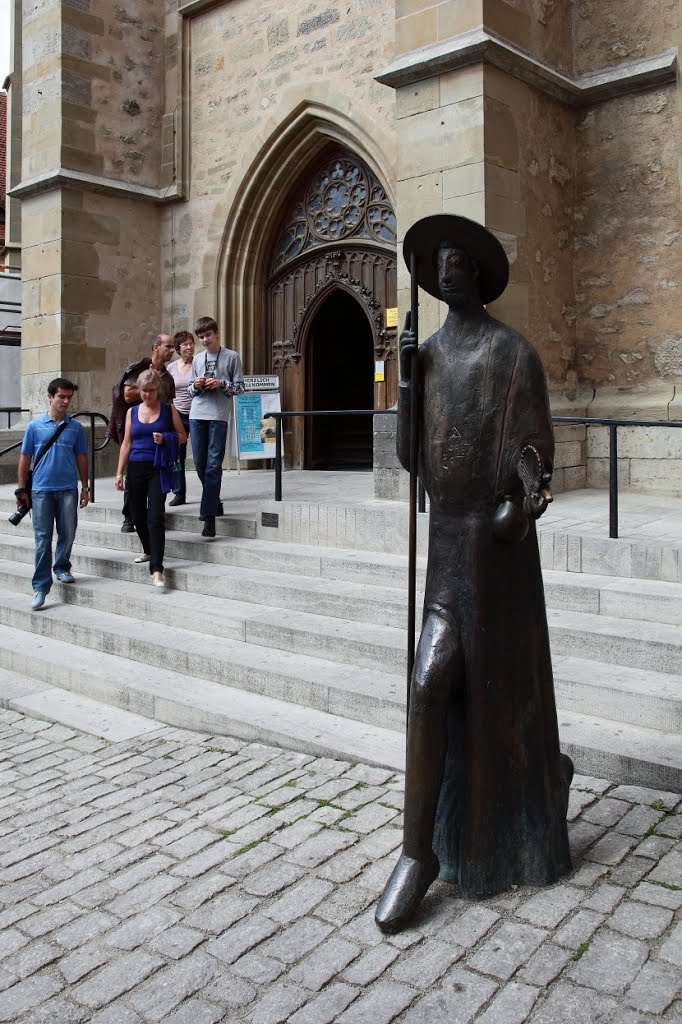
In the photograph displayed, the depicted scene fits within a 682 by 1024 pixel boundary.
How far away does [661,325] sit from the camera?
838cm

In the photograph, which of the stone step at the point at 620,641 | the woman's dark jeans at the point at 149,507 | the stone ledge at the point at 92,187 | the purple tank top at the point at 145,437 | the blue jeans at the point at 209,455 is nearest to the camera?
the stone step at the point at 620,641

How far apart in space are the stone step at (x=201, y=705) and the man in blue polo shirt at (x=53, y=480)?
0.86 metres

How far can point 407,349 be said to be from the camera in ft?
9.32

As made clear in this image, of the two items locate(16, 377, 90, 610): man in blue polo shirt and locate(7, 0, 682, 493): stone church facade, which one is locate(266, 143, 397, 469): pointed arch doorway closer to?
locate(7, 0, 682, 493): stone church facade

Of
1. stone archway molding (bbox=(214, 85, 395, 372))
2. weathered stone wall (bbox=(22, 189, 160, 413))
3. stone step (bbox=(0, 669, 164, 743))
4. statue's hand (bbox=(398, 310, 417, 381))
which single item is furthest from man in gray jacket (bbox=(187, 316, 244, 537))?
weathered stone wall (bbox=(22, 189, 160, 413))

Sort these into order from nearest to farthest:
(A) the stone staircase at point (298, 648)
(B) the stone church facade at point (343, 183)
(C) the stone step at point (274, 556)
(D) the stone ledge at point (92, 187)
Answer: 1. (A) the stone staircase at point (298, 648)
2. (C) the stone step at point (274, 556)
3. (B) the stone church facade at point (343, 183)
4. (D) the stone ledge at point (92, 187)

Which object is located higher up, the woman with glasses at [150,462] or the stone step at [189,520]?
the woman with glasses at [150,462]

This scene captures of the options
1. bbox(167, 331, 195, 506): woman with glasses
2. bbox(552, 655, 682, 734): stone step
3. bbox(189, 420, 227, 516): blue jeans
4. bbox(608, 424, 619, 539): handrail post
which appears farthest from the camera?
bbox(167, 331, 195, 506): woman with glasses

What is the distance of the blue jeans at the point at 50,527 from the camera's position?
656cm

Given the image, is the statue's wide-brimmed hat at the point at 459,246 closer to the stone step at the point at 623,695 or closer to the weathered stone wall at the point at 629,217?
the stone step at the point at 623,695

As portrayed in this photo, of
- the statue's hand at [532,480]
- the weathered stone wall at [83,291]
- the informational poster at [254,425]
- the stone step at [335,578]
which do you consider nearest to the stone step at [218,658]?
the stone step at [335,578]

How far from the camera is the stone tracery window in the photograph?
1094cm

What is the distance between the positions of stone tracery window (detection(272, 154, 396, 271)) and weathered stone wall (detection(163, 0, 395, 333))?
306mm

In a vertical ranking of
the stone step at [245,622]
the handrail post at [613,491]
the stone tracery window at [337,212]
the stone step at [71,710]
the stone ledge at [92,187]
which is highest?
the stone ledge at [92,187]
